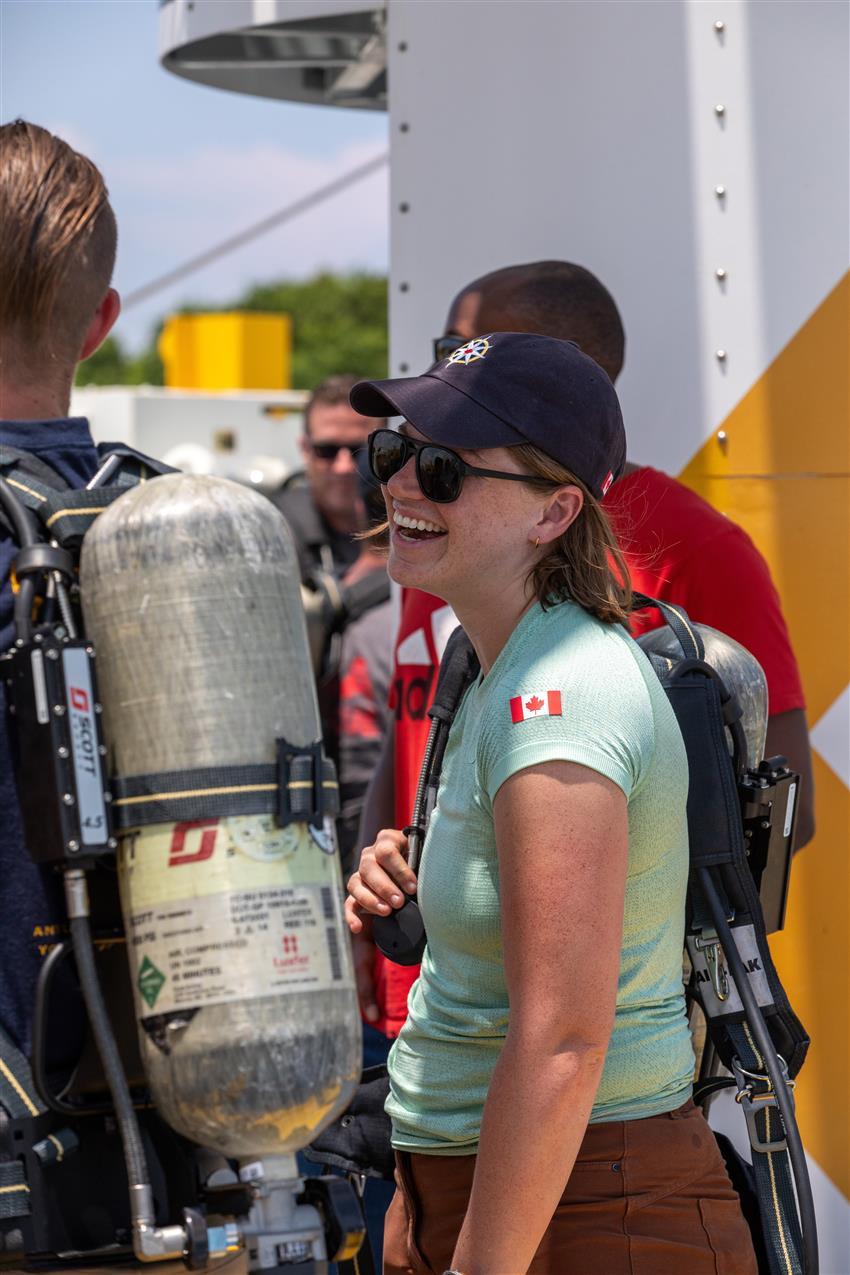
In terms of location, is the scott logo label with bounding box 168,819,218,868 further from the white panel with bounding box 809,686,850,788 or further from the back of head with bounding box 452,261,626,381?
the white panel with bounding box 809,686,850,788

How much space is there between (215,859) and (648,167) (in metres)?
2.25

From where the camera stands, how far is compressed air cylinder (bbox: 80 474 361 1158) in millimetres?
1746

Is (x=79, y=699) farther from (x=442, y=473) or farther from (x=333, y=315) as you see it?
(x=333, y=315)

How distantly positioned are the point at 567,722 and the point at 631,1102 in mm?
504

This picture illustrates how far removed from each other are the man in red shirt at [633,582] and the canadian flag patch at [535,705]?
71 cm

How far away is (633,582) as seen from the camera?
111 inches

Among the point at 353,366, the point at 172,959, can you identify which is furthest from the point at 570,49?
the point at 353,366

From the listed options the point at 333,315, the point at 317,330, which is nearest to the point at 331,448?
the point at 317,330

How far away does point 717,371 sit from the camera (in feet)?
11.2

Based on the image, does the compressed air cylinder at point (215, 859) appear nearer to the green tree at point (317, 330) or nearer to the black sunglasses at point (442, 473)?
the black sunglasses at point (442, 473)

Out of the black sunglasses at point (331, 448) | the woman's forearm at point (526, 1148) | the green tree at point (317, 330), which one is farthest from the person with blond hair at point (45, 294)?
the green tree at point (317, 330)

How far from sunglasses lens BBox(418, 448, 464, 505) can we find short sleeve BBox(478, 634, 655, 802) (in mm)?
276

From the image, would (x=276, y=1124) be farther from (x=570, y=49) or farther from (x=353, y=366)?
(x=353, y=366)

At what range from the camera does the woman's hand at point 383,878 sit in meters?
2.28
